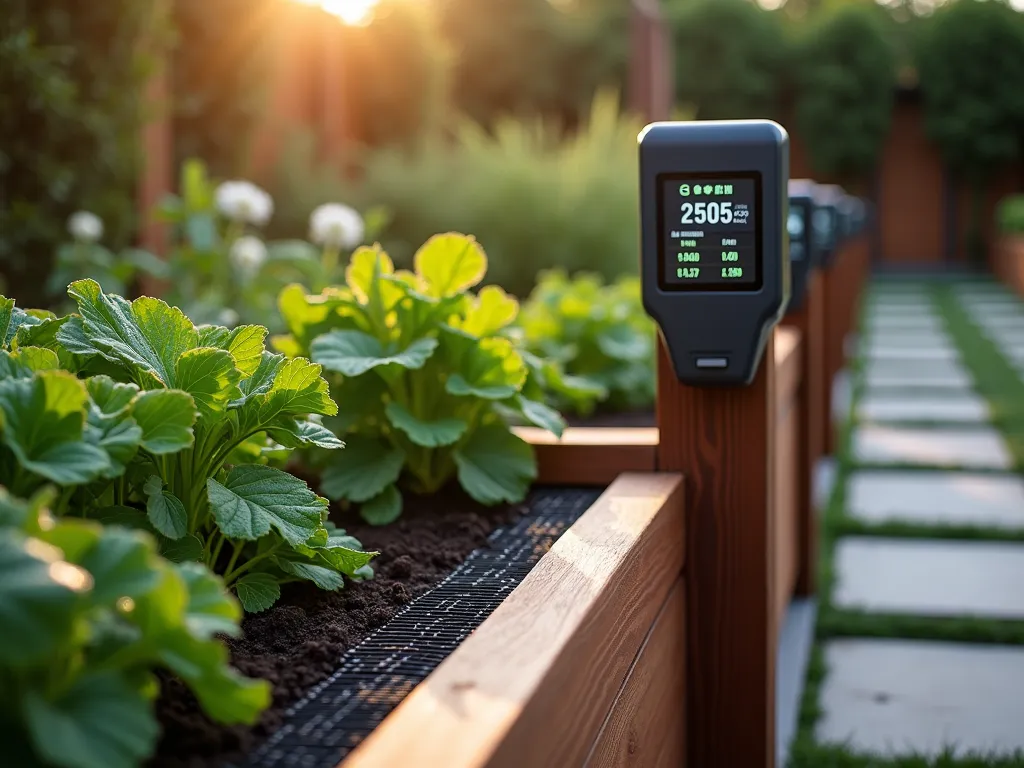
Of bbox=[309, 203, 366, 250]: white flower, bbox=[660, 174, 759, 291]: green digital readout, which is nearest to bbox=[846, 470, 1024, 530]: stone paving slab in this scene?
bbox=[309, 203, 366, 250]: white flower

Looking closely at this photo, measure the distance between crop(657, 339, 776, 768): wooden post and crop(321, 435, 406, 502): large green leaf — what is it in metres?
0.41

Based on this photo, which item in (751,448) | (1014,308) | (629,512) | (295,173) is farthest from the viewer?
(1014,308)

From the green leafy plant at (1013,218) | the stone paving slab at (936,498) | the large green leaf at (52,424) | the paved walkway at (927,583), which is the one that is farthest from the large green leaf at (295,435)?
the green leafy plant at (1013,218)

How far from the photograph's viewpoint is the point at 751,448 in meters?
1.76

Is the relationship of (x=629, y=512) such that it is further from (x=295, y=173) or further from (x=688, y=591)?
(x=295, y=173)

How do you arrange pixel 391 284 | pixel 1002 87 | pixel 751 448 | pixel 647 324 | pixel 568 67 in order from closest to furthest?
1. pixel 751 448
2. pixel 391 284
3. pixel 647 324
4. pixel 1002 87
5. pixel 568 67

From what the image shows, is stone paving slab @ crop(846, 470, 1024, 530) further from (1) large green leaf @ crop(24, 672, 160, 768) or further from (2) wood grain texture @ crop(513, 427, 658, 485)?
(1) large green leaf @ crop(24, 672, 160, 768)

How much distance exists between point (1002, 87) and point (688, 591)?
21063 millimetres

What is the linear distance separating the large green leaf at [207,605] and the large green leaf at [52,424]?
14 centimetres

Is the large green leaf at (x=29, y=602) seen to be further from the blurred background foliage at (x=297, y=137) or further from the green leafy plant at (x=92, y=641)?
the blurred background foliage at (x=297, y=137)

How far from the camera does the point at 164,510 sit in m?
1.23

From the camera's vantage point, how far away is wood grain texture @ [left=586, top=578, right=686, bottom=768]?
1.25 metres

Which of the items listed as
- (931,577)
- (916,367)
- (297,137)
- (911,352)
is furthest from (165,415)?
(911,352)

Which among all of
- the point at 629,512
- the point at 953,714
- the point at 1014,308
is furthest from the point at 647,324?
the point at 1014,308
